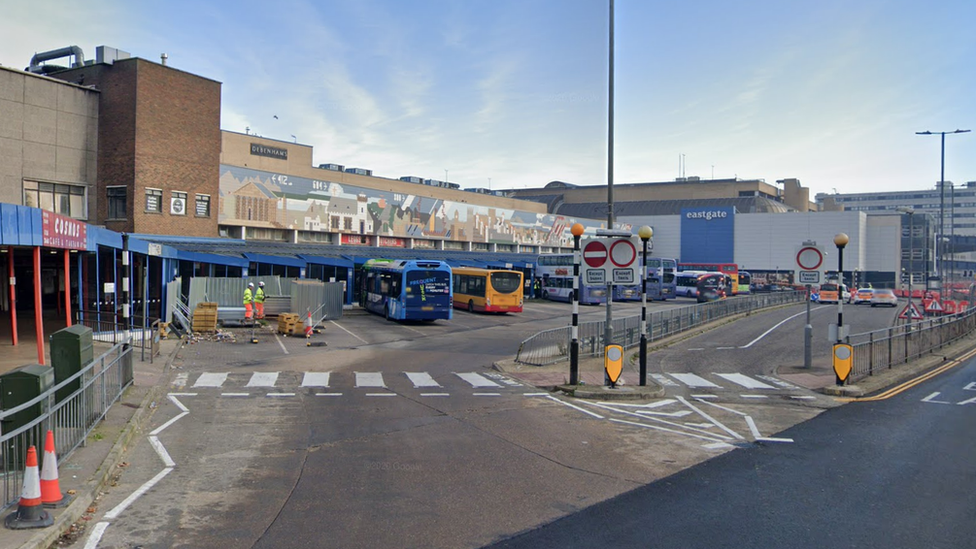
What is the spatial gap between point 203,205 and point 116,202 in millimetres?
4392

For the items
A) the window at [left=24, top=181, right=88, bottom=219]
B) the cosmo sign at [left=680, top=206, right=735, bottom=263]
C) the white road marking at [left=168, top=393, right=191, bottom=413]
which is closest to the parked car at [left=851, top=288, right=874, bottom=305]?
the cosmo sign at [left=680, top=206, right=735, bottom=263]

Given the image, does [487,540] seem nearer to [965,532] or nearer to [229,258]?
[965,532]

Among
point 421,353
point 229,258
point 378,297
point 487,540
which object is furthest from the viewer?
point 378,297

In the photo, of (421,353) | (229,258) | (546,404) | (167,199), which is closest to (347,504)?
(546,404)

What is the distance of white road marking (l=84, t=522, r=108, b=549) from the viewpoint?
6.99 m

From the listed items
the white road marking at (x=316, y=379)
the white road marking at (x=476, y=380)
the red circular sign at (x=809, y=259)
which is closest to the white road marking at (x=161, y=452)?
the white road marking at (x=316, y=379)

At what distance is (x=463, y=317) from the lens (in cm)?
4212

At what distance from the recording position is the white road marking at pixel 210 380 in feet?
56.8

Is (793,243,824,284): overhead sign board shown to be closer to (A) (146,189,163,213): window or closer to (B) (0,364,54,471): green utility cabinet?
(B) (0,364,54,471): green utility cabinet

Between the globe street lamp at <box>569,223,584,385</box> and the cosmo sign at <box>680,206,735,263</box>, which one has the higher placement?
the cosmo sign at <box>680,206,735,263</box>

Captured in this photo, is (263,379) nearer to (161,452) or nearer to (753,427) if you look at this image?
(161,452)

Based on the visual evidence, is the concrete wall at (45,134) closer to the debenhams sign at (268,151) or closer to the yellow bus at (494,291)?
the yellow bus at (494,291)

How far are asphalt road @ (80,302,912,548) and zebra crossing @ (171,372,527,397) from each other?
5 centimetres

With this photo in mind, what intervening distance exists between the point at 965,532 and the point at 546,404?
8.67 metres
